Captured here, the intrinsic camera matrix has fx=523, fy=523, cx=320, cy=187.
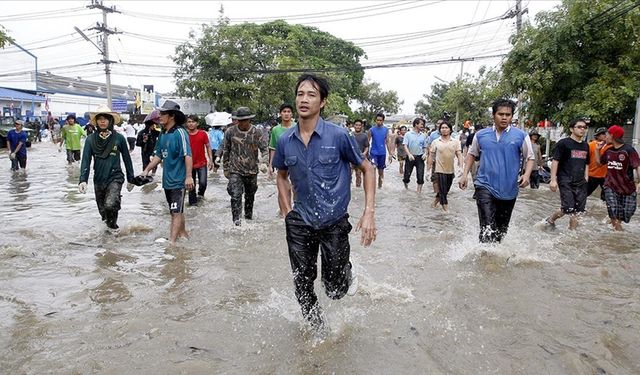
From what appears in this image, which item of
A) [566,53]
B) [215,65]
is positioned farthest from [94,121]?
[215,65]

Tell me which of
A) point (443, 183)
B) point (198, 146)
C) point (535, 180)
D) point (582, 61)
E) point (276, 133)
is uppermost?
point (582, 61)

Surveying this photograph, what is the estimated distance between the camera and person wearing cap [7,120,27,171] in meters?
14.8

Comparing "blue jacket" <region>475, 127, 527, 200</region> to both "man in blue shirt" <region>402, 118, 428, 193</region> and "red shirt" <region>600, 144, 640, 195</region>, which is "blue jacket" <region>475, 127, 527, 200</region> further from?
"man in blue shirt" <region>402, 118, 428, 193</region>

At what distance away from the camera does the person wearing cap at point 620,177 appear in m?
7.55

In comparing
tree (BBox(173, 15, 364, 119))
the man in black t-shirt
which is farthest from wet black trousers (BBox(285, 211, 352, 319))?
tree (BBox(173, 15, 364, 119))

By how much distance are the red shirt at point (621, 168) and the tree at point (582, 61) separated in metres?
7.58

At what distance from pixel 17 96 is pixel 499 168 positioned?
1970 inches

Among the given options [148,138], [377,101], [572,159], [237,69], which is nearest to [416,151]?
[572,159]

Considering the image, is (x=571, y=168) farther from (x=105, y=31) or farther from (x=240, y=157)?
(x=105, y=31)

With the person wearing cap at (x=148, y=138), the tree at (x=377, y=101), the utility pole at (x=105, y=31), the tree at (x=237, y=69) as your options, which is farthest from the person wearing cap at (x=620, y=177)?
the tree at (x=377, y=101)

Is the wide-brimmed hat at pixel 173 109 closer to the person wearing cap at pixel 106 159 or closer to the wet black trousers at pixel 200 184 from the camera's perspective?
the person wearing cap at pixel 106 159

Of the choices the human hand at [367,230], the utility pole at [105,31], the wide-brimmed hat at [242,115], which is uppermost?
the utility pole at [105,31]

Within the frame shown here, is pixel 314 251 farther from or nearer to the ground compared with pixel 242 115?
nearer to the ground

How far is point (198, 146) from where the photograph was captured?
944 cm
